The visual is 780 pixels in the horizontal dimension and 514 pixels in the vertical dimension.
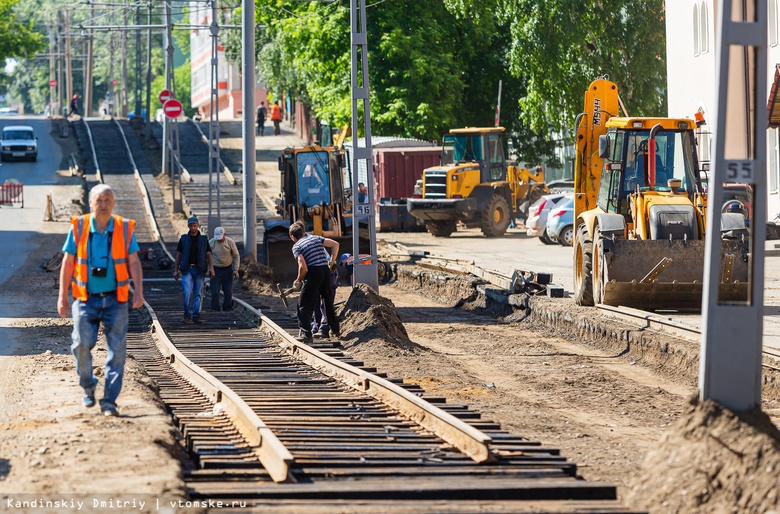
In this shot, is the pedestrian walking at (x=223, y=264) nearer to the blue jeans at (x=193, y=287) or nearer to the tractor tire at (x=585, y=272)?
the blue jeans at (x=193, y=287)

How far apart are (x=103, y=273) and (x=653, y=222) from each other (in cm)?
1214

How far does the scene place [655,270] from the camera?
20.6 meters

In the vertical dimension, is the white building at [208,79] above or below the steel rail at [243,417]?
above

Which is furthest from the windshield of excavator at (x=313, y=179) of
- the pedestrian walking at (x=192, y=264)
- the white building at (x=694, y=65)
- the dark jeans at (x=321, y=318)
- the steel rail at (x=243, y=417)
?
the steel rail at (x=243, y=417)

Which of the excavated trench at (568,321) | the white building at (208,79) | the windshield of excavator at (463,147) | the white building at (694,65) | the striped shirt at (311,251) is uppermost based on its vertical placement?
the white building at (208,79)

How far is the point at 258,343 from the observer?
18.6 metres

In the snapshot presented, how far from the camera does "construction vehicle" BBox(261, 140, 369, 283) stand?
30.5m

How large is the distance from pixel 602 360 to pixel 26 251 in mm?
24651

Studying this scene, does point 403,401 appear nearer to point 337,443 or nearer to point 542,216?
point 337,443

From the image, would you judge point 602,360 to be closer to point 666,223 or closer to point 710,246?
point 666,223

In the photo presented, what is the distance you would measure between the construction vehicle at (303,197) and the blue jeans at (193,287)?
9219 millimetres

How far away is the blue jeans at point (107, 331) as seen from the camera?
10609 mm

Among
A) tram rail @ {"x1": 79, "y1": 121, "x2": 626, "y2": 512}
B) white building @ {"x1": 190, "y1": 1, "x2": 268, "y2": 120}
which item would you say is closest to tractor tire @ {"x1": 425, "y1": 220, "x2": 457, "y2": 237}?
tram rail @ {"x1": 79, "y1": 121, "x2": 626, "y2": 512}

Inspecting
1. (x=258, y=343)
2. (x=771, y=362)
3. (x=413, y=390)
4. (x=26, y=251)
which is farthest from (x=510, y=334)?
(x=26, y=251)
